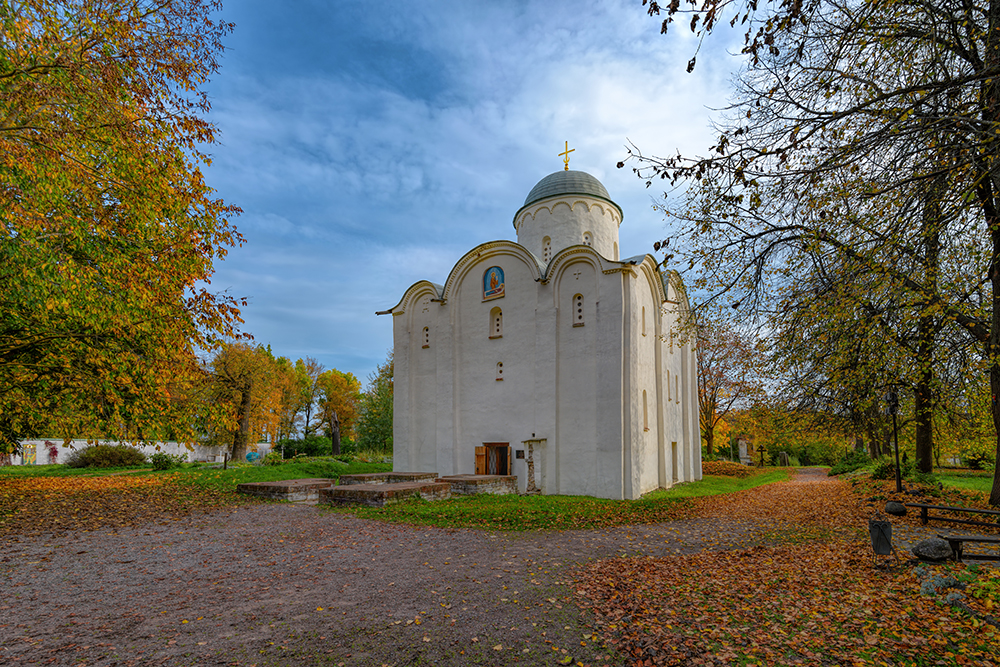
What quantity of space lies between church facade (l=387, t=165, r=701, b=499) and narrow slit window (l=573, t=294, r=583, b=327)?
0.08 meters

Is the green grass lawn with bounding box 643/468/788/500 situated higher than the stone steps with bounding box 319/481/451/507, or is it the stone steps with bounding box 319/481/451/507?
the stone steps with bounding box 319/481/451/507

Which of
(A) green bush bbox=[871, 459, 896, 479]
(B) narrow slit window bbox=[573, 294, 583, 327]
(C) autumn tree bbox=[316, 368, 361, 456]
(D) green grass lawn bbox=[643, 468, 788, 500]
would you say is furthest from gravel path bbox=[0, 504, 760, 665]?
(C) autumn tree bbox=[316, 368, 361, 456]

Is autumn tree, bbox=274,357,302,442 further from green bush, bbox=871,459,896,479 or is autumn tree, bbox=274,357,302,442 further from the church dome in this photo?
green bush, bbox=871,459,896,479

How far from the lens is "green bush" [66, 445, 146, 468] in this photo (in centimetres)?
2455

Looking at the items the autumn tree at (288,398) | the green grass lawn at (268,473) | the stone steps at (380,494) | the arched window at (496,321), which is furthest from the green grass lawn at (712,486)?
the autumn tree at (288,398)

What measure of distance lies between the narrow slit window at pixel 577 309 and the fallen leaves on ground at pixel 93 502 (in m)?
11.4

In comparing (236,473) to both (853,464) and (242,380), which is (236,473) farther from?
(853,464)

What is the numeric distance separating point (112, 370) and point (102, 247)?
7.68 ft

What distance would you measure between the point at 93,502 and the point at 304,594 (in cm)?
1060

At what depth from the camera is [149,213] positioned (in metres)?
9.97

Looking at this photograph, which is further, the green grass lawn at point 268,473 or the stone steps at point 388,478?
the stone steps at point 388,478

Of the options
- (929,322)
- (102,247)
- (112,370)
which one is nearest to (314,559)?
(112,370)

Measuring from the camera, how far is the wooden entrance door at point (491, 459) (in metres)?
18.8

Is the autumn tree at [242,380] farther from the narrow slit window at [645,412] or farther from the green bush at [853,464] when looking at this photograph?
the green bush at [853,464]
